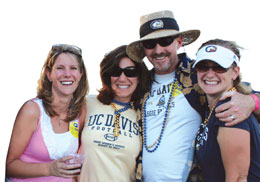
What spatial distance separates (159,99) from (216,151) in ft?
4.22

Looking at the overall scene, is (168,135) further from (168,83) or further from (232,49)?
(232,49)

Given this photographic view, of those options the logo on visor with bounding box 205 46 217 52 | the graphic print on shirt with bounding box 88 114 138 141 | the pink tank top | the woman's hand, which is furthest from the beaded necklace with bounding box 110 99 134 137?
the logo on visor with bounding box 205 46 217 52

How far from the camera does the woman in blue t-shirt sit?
2291 millimetres

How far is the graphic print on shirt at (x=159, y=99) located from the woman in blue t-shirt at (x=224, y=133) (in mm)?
722

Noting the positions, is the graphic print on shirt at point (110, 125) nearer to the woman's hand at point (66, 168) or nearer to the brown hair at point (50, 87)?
the brown hair at point (50, 87)

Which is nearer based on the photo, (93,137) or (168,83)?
(93,137)

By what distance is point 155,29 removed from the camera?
3826mm

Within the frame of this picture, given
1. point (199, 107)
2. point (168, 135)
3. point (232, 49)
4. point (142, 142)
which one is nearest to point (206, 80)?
point (232, 49)

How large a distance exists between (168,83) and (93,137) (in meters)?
1.21

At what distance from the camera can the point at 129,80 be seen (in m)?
3.83

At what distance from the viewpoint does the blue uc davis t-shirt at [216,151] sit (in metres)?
2.43

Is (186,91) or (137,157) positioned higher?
(186,91)

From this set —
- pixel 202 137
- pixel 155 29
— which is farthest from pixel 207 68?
pixel 155 29

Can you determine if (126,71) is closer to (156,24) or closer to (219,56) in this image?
(156,24)
